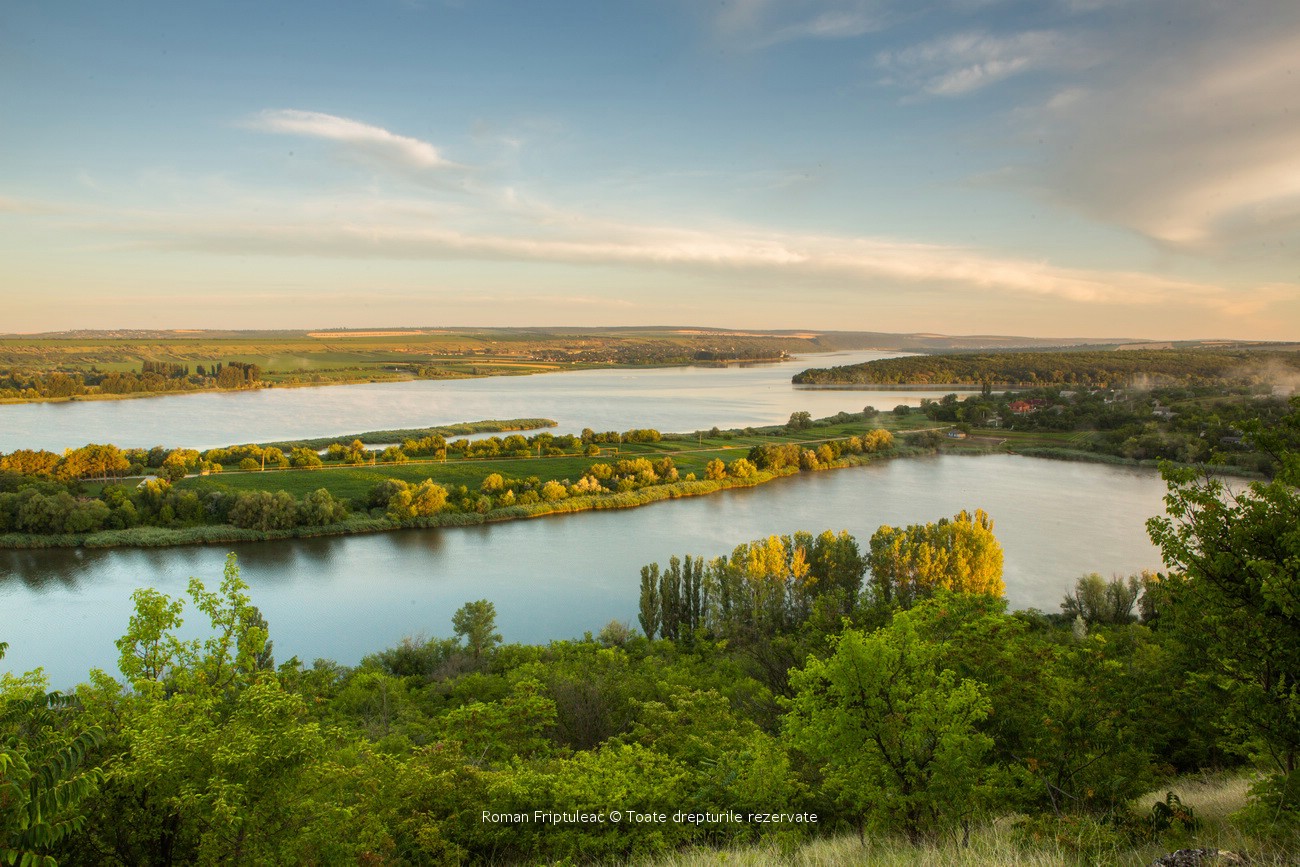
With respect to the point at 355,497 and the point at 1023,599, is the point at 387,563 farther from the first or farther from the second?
the point at 1023,599

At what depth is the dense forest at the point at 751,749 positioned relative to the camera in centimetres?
439

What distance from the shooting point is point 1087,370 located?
3334 inches

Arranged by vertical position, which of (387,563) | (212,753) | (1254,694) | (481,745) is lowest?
(387,563)

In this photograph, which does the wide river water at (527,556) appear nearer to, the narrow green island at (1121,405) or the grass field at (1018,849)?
the narrow green island at (1121,405)

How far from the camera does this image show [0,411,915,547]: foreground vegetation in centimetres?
2767

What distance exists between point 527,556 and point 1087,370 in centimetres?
8075

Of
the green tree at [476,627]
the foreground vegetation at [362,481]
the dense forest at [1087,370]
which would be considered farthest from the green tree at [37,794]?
the dense forest at [1087,370]

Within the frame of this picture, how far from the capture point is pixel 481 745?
9.13 meters

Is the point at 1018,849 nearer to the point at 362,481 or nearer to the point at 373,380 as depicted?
the point at 362,481

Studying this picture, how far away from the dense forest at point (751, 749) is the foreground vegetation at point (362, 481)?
20002 mm

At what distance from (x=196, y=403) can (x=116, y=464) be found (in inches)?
1569

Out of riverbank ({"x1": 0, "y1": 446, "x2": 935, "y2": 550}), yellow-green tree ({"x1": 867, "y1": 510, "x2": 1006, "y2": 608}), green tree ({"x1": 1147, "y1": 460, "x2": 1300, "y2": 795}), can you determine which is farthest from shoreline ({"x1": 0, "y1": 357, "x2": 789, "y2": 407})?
green tree ({"x1": 1147, "y1": 460, "x2": 1300, "y2": 795})

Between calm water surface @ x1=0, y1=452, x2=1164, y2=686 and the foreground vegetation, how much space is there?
1092 mm

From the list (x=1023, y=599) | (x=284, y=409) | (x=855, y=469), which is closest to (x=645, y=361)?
(x=284, y=409)
